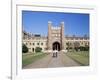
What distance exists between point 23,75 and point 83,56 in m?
0.72

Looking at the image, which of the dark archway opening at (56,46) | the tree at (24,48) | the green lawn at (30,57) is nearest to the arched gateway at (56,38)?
the dark archway opening at (56,46)

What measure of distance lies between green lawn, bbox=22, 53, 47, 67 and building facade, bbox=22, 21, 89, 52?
0.05 meters

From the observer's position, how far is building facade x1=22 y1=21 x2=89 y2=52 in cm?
209

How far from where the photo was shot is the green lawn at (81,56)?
7.27 ft

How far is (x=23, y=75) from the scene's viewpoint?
2021 mm

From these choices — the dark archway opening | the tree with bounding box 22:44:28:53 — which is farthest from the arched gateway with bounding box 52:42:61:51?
the tree with bounding box 22:44:28:53

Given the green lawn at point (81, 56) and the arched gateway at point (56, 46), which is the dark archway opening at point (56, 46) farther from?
the green lawn at point (81, 56)

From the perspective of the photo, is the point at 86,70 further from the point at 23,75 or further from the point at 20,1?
the point at 20,1

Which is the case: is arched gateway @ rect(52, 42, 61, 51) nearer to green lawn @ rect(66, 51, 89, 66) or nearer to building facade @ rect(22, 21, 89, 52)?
building facade @ rect(22, 21, 89, 52)

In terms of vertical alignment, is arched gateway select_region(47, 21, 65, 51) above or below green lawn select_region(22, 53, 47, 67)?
above

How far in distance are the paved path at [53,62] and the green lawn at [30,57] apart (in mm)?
34
